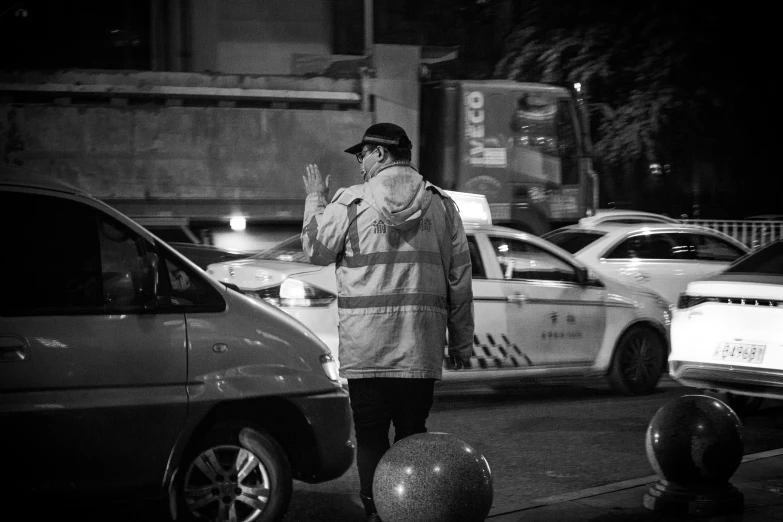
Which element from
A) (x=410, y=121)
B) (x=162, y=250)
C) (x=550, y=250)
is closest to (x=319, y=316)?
(x=550, y=250)

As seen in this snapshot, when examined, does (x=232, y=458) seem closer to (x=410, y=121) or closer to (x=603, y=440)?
(x=603, y=440)

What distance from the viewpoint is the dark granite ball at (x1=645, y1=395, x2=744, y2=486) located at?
543cm

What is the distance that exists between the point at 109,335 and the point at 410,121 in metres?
8.12

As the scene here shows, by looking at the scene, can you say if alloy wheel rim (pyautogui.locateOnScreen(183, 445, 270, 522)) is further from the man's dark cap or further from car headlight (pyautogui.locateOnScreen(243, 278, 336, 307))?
car headlight (pyautogui.locateOnScreen(243, 278, 336, 307))

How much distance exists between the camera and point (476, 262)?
884cm

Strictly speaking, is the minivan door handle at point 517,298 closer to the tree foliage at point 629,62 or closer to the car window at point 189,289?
the car window at point 189,289

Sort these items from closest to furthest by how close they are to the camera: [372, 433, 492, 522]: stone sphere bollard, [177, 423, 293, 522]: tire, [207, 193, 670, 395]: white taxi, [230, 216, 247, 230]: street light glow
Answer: [372, 433, 492, 522]: stone sphere bollard < [177, 423, 293, 522]: tire < [207, 193, 670, 395]: white taxi < [230, 216, 247, 230]: street light glow

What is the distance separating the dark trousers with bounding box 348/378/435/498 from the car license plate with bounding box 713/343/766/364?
11.9 feet

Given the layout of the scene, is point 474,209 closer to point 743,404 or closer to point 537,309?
point 537,309

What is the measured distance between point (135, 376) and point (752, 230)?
17.0 metres

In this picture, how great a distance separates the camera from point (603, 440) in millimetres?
7586

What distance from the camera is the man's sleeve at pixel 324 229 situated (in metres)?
4.44

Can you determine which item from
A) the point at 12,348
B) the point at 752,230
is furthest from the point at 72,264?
the point at 752,230

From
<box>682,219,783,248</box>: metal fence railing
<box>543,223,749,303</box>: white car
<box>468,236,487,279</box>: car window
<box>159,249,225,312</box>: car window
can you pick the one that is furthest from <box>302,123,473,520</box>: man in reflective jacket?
<box>682,219,783,248</box>: metal fence railing
